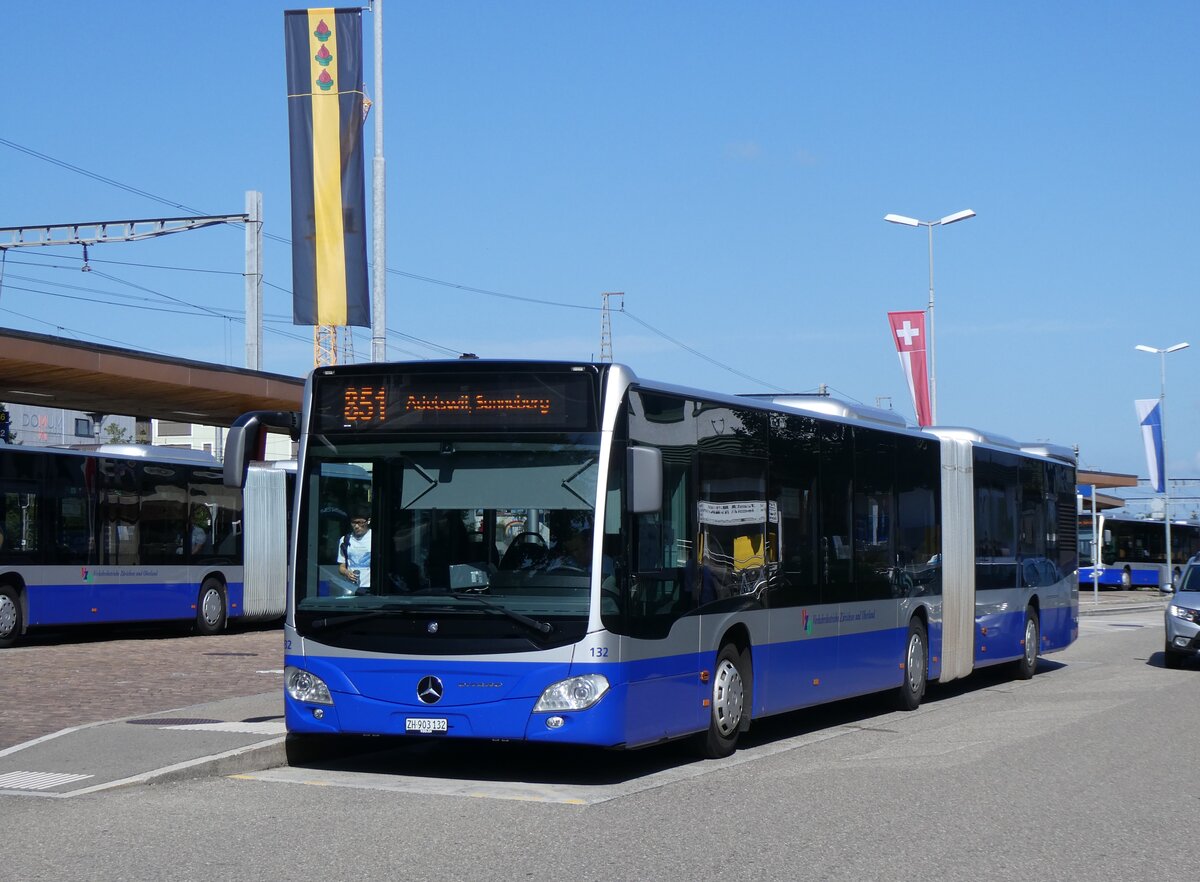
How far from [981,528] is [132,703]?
1026 centimetres

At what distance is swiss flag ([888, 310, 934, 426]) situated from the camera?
34.9 metres

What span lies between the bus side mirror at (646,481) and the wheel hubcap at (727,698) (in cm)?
218

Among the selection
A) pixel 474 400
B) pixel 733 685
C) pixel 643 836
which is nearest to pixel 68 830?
pixel 643 836

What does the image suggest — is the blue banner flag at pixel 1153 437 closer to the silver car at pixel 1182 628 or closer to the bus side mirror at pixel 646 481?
the silver car at pixel 1182 628

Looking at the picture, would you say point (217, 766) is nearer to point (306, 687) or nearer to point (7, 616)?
point (306, 687)

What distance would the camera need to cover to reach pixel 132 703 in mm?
15344

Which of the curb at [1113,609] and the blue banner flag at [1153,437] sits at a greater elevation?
the blue banner flag at [1153,437]

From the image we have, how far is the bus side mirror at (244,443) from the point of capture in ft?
36.0

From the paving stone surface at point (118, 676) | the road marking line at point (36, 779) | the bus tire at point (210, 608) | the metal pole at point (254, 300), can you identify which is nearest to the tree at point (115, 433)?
the metal pole at point (254, 300)

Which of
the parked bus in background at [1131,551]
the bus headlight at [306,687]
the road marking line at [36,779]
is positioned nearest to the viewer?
the road marking line at [36,779]

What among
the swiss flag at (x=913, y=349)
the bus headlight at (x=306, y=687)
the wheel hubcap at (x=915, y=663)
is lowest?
the wheel hubcap at (x=915, y=663)

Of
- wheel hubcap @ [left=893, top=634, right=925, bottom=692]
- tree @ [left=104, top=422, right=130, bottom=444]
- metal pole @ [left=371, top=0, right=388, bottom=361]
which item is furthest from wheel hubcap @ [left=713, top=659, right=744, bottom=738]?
tree @ [left=104, top=422, right=130, bottom=444]

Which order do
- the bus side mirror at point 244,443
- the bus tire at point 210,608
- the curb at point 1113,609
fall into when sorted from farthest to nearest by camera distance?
the curb at point 1113,609, the bus tire at point 210,608, the bus side mirror at point 244,443

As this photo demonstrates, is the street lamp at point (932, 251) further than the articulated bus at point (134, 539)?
Yes
